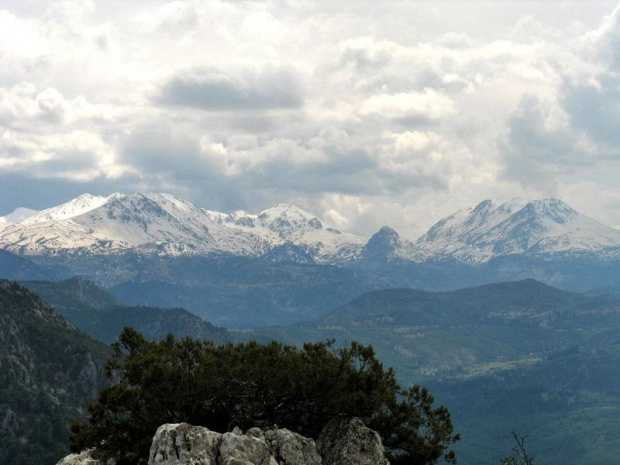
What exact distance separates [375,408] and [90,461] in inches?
1226

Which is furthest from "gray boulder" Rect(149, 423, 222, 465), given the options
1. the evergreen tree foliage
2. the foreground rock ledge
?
the evergreen tree foliage

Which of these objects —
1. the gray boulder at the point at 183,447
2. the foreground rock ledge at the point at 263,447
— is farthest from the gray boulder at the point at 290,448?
the gray boulder at the point at 183,447

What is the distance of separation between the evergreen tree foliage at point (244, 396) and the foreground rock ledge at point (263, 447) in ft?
7.25

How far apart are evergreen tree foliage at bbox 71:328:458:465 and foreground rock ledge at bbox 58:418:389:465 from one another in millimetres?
2210

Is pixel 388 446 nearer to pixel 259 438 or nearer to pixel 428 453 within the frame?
pixel 428 453

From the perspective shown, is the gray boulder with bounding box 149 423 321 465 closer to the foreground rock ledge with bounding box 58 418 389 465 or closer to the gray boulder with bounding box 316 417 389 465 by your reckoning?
the foreground rock ledge with bounding box 58 418 389 465

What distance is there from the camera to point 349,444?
7919cm

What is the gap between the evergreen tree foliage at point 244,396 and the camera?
8056 cm

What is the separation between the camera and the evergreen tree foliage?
264 feet

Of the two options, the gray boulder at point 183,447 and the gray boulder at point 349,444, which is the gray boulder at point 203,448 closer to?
the gray boulder at point 183,447

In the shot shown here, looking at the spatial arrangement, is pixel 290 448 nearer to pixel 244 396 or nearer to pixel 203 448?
pixel 203 448

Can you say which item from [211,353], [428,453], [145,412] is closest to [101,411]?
[145,412]

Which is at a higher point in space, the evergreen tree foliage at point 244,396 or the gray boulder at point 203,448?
the evergreen tree foliage at point 244,396

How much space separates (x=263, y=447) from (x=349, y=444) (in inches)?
468
